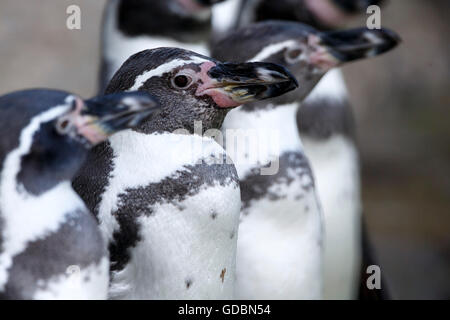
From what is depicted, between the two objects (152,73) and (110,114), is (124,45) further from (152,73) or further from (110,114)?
(110,114)

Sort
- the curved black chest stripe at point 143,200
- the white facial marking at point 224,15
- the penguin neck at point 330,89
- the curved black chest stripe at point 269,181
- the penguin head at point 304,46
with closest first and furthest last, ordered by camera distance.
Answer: the curved black chest stripe at point 143,200 → the curved black chest stripe at point 269,181 → the penguin head at point 304,46 → the penguin neck at point 330,89 → the white facial marking at point 224,15

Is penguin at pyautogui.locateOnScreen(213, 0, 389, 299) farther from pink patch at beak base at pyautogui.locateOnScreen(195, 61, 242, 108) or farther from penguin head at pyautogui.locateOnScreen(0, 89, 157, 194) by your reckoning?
penguin head at pyautogui.locateOnScreen(0, 89, 157, 194)

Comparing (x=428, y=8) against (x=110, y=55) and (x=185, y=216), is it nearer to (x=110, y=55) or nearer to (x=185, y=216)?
(x=110, y=55)

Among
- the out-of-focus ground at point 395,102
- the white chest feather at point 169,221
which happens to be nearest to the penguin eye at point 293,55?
the white chest feather at point 169,221

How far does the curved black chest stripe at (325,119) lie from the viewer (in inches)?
105

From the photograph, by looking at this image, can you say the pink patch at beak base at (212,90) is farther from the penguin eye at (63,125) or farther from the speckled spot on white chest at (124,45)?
the speckled spot on white chest at (124,45)

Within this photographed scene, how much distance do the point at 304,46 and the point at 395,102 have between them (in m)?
3.95

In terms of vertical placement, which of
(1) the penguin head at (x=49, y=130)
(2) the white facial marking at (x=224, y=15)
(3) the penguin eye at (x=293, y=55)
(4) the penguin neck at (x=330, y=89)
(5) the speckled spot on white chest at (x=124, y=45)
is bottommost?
(1) the penguin head at (x=49, y=130)

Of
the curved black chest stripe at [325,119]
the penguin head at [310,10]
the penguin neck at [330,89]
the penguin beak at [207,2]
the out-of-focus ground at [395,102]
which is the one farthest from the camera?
the out-of-focus ground at [395,102]

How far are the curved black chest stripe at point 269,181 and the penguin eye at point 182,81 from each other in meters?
0.46

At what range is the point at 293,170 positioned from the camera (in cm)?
220

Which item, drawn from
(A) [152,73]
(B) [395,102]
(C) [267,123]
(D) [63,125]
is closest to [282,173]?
(C) [267,123]

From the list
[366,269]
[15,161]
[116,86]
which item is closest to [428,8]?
[366,269]

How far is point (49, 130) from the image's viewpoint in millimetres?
1442
